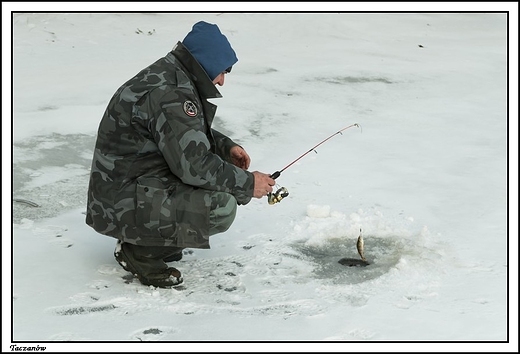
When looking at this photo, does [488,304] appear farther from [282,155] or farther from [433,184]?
[282,155]

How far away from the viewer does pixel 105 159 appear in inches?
141

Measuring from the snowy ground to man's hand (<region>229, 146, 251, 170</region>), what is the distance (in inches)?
18.4

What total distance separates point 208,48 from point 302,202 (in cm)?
154

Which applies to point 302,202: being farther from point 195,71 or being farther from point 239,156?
point 195,71

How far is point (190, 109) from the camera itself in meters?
3.44

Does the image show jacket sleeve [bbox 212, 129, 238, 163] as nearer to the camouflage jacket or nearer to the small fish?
the camouflage jacket

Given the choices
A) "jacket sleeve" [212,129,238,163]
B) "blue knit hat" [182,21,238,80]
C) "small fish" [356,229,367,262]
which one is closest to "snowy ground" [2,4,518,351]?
"small fish" [356,229,367,262]

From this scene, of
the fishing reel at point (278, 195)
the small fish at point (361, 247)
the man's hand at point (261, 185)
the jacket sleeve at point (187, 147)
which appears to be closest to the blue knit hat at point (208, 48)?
the jacket sleeve at point (187, 147)

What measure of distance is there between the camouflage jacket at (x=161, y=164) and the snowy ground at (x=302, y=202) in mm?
334

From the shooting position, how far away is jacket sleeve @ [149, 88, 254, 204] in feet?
11.2

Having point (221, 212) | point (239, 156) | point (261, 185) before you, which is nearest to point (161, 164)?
point (221, 212)

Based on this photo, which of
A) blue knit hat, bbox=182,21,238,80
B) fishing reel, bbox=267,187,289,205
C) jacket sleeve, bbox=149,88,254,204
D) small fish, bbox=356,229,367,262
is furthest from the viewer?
small fish, bbox=356,229,367,262

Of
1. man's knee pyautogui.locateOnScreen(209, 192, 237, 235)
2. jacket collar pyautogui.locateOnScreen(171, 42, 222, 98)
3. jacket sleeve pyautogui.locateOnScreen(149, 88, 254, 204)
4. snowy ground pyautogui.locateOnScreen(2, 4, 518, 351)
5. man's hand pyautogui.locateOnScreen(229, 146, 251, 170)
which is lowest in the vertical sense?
snowy ground pyautogui.locateOnScreen(2, 4, 518, 351)

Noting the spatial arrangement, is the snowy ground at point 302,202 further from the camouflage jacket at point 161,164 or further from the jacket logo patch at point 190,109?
the jacket logo patch at point 190,109
